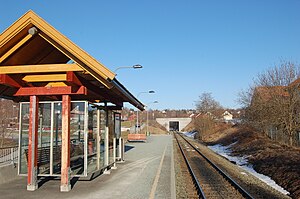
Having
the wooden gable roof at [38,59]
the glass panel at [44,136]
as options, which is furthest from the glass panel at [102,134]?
the wooden gable roof at [38,59]

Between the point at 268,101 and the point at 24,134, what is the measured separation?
64.8 ft

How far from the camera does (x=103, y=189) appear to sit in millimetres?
9047

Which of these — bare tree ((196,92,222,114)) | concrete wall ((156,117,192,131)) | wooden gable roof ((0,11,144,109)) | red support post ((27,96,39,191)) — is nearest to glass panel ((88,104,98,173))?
wooden gable roof ((0,11,144,109))

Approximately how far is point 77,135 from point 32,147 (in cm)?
195

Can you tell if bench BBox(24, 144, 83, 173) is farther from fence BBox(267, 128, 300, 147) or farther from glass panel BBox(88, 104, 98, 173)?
fence BBox(267, 128, 300, 147)

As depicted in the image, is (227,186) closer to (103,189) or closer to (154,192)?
(154,192)

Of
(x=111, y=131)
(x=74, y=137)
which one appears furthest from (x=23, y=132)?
(x=111, y=131)

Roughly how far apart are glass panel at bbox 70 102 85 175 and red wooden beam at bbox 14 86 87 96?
54cm

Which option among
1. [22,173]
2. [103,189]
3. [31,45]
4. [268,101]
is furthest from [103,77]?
[268,101]

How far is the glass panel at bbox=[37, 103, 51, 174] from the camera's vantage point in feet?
33.1

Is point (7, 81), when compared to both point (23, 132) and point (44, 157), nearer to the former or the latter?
point (23, 132)

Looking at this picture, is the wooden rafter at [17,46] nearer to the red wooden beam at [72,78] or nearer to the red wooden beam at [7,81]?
the red wooden beam at [7,81]

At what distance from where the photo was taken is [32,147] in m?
8.73

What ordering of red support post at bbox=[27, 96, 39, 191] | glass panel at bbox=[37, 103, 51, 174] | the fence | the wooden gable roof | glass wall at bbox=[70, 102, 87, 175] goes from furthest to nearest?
the fence
glass panel at bbox=[37, 103, 51, 174]
glass wall at bbox=[70, 102, 87, 175]
red support post at bbox=[27, 96, 39, 191]
the wooden gable roof
